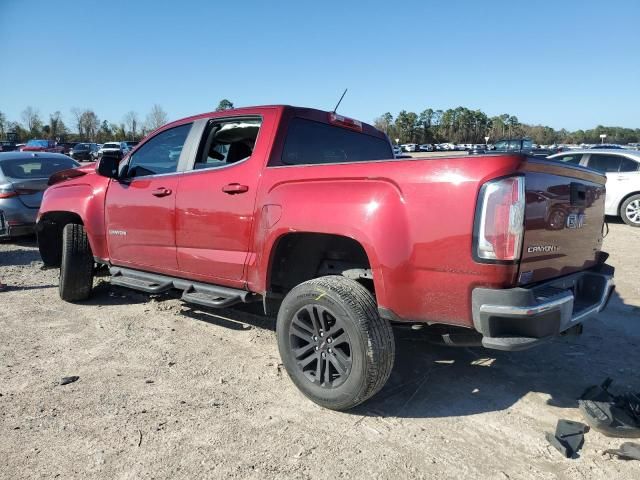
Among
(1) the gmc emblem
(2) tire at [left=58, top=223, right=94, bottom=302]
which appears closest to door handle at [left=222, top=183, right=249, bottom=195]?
(1) the gmc emblem

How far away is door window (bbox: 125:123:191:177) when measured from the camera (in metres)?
4.39

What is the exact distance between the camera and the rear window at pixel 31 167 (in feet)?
27.2

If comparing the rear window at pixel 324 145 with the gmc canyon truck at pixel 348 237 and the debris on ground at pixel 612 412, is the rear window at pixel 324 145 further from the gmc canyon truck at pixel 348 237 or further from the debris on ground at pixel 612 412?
the debris on ground at pixel 612 412

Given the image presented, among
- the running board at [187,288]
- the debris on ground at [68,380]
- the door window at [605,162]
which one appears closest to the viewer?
the debris on ground at [68,380]

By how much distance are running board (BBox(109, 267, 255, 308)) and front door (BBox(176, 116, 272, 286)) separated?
78 millimetres

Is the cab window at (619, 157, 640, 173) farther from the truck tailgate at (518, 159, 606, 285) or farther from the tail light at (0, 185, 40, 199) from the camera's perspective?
the tail light at (0, 185, 40, 199)

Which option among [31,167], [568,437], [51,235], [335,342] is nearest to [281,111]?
[335,342]

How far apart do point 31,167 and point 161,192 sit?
587 cm

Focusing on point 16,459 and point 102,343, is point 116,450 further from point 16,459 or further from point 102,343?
point 102,343

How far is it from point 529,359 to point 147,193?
11.8 feet

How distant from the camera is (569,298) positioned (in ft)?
8.50

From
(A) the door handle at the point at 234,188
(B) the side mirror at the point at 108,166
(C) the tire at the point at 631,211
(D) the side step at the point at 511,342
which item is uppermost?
(B) the side mirror at the point at 108,166

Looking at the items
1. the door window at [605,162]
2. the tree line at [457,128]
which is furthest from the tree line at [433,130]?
the door window at [605,162]

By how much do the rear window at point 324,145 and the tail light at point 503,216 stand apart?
1.63 meters
